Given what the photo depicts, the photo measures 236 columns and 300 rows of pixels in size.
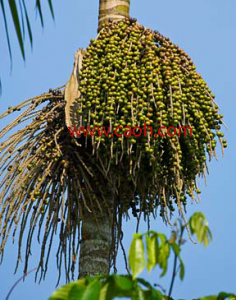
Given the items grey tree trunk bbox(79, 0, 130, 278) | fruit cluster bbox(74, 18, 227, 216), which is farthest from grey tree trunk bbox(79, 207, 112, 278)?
fruit cluster bbox(74, 18, 227, 216)

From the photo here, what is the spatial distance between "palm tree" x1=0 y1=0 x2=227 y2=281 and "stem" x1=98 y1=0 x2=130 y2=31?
162mm

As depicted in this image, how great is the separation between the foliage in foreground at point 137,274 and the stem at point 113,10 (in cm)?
326

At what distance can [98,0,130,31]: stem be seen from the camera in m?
6.04

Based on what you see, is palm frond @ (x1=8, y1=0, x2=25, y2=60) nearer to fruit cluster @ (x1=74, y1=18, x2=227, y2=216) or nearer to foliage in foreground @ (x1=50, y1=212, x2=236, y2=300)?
foliage in foreground @ (x1=50, y1=212, x2=236, y2=300)

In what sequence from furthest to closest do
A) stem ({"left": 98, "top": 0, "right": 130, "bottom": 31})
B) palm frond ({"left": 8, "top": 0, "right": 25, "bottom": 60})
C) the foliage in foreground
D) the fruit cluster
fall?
1. stem ({"left": 98, "top": 0, "right": 130, "bottom": 31})
2. the fruit cluster
3. palm frond ({"left": 8, "top": 0, "right": 25, "bottom": 60})
4. the foliage in foreground

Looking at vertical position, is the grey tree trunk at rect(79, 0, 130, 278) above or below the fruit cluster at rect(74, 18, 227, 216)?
below

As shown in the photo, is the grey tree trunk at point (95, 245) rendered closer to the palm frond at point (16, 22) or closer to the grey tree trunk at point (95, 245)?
the grey tree trunk at point (95, 245)

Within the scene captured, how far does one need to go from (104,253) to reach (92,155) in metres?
0.74

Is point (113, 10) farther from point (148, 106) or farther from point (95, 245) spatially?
point (95, 245)

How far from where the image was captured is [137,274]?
9.39 feet

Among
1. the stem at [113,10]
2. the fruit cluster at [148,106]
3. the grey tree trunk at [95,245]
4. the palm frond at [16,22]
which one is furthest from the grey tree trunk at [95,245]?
the palm frond at [16,22]

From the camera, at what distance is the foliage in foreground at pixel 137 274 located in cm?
287

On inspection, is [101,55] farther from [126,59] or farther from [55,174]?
[55,174]

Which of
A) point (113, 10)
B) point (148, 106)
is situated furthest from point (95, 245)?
point (113, 10)
